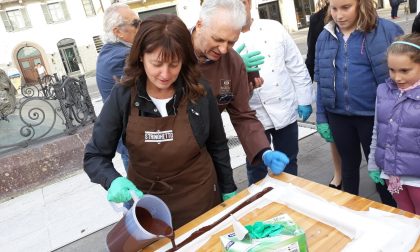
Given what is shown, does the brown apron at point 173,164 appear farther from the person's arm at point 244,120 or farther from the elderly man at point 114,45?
the elderly man at point 114,45

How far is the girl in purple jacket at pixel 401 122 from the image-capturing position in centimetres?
160

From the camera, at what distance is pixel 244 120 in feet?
Result: 5.41

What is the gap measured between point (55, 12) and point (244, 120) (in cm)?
2277

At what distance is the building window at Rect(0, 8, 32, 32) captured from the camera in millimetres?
20516

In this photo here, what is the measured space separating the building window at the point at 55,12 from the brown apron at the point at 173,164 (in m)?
22.7

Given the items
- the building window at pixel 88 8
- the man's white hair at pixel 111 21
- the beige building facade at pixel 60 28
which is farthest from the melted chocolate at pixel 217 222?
the building window at pixel 88 8

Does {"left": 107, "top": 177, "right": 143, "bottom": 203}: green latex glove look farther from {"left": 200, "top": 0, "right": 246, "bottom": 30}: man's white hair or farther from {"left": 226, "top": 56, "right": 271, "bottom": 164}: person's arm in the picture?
{"left": 200, "top": 0, "right": 246, "bottom": 30}: man's white hair

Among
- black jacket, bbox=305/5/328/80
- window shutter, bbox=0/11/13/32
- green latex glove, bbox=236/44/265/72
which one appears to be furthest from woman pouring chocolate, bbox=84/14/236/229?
window shutter, bbox=0/11/13/32

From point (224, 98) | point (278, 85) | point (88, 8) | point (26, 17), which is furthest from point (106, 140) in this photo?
point (26, 17)

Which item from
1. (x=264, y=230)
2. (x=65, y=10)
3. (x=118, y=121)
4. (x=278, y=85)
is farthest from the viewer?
(x=65, y=10)

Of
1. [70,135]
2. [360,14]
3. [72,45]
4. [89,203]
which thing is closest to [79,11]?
[72,45]

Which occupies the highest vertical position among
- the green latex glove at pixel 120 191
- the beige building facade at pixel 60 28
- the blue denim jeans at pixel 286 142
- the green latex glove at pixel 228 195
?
the beige building facade at pixel 60 28

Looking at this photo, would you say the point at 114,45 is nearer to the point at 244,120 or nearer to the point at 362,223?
the point at 244,120

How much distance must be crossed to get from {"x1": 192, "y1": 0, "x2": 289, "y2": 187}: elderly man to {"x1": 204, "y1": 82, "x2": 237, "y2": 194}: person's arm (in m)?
0.12
